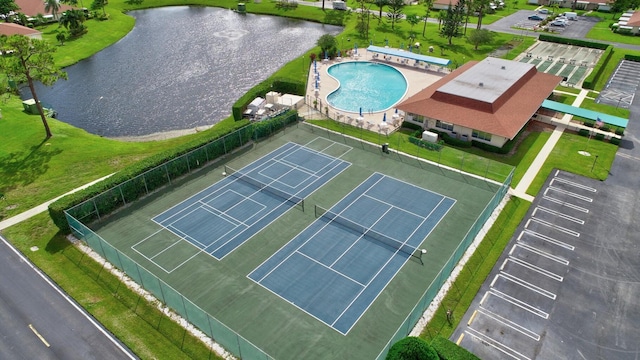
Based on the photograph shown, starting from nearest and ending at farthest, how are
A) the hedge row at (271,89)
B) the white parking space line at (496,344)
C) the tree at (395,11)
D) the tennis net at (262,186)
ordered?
1. the white parking space line at (496,344)
2. the tennis net at (262,186)
3. the hedge row at (271,89)
4. the tree at (395,11)

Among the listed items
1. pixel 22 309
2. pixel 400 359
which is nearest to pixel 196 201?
pixel 22 309

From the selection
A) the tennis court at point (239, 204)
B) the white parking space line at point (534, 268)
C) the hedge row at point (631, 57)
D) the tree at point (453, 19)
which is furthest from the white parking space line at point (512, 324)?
the hedge row at point (631, 57)

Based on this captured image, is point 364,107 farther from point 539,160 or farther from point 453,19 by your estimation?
point 453,19

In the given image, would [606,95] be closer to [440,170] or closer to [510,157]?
[510,157]

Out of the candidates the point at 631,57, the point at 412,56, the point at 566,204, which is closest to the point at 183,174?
the point at 566,204

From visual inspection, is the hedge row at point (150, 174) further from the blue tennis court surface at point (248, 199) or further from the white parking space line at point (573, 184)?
the white parking space line at point (573, 184)

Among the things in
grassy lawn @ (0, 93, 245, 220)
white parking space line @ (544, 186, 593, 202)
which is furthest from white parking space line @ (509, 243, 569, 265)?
grassy lawn @ (0, 93, 245, 220)
